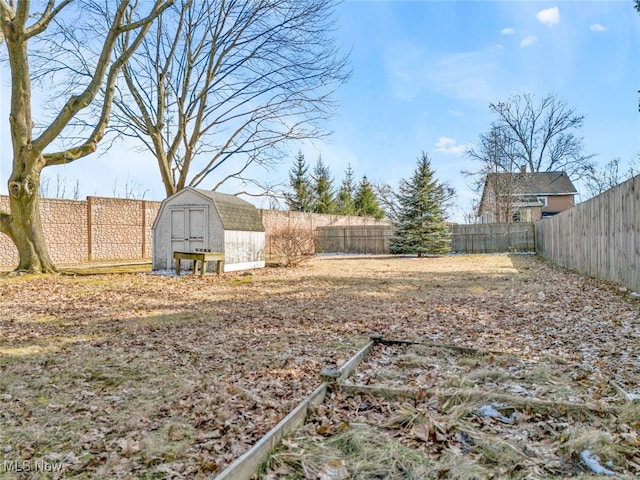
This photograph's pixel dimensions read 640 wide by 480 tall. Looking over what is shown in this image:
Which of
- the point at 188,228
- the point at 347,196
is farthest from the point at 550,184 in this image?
the point at 188,228

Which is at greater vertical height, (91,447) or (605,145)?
(605,145)

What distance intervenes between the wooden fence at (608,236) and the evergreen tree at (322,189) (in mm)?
21396

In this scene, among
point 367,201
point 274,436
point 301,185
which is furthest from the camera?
point 367,201

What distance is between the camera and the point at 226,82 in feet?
51.8

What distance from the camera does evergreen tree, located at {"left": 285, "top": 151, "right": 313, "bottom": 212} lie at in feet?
105

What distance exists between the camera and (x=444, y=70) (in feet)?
40.9

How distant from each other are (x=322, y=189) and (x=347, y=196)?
2.59 m

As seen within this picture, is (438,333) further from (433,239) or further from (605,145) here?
(605,145)

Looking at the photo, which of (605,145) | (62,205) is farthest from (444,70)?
(605,145)

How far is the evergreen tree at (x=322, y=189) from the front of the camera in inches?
1273

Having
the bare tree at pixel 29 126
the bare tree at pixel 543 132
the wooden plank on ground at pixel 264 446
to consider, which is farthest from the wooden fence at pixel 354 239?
the wooden plank on ground at pixel 264 446

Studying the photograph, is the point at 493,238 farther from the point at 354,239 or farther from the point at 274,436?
the point at 274,436

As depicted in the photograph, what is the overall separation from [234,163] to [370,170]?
64.6ft

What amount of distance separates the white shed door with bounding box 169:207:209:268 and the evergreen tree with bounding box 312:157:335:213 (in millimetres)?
20320
